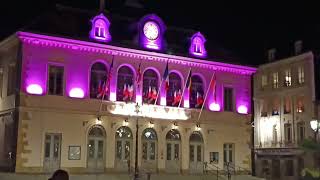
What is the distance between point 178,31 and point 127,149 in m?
9.62

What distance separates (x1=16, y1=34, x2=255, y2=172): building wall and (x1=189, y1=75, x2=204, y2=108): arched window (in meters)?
0.43

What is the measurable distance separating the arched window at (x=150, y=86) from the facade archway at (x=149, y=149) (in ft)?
6.36

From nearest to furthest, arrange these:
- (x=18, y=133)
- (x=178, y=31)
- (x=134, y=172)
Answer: (x=18, y=133) < (x=134, y=172) < (x=178, y=31)

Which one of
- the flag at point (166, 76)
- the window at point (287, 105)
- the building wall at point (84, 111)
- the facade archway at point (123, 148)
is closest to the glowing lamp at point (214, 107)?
the building wall at point (84, 111)

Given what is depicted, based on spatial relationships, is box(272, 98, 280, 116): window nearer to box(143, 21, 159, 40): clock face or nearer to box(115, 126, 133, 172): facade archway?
box(143, 21, 159, 40): clock face

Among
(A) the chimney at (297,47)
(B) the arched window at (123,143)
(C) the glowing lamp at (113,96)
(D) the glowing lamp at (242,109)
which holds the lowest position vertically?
(B) the arched window at (123,143)

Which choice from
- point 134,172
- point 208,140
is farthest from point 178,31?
point 134,172

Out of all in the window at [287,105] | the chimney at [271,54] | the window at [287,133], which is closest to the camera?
the window at [287,133]

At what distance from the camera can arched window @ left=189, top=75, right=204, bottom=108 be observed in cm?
3378

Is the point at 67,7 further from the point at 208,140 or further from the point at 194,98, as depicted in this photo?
the point at 208,140

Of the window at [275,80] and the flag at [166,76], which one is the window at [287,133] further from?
the flag at [166,76]

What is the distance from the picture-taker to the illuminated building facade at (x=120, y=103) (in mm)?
28672

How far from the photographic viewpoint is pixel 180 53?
3359 centimetres

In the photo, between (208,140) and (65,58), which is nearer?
(65,58)
